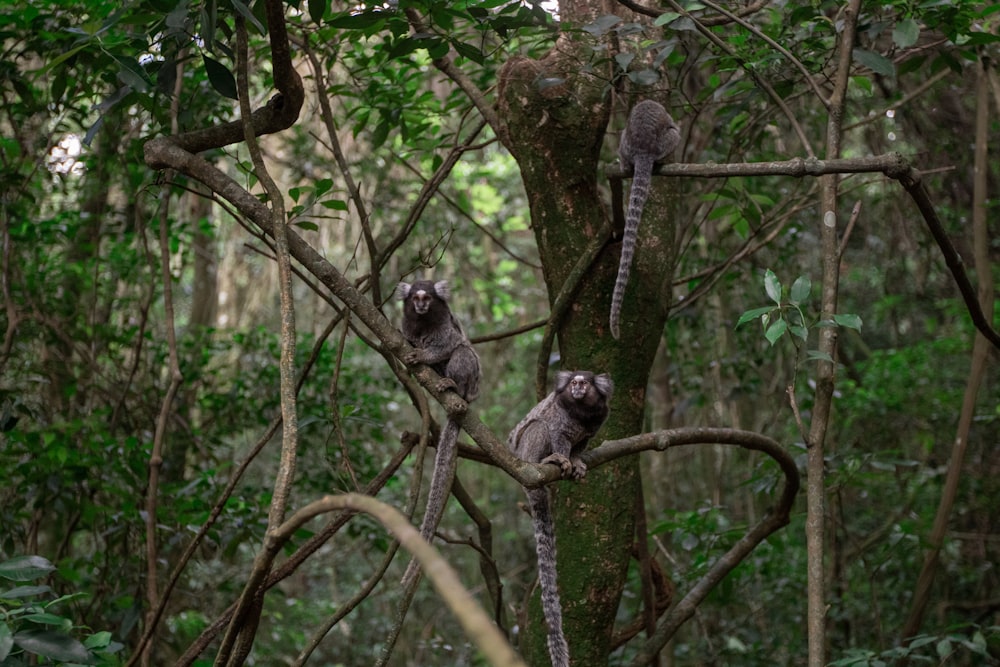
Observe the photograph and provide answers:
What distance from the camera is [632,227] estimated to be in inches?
137

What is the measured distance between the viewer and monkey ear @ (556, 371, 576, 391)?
336 centimetres

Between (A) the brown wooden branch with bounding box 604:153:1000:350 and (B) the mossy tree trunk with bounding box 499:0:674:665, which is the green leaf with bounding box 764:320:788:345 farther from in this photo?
(B) the mossy tree trunk with bounding box 499:0:674:665

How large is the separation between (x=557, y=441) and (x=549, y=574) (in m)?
0.55

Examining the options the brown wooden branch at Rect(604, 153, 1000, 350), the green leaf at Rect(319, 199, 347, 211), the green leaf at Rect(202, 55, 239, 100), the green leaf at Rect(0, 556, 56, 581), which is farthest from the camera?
the green leaf at Rect(319, 199, 347, 211)

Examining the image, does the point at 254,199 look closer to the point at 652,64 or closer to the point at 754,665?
the point at 652,64

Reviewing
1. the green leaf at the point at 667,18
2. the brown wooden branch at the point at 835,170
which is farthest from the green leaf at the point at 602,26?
the brown wooden branch at the point at 835,170

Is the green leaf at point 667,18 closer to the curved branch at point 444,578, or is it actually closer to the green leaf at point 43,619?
the curved branch at point 444,578

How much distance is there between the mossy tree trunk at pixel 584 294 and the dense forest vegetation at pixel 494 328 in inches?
0.6

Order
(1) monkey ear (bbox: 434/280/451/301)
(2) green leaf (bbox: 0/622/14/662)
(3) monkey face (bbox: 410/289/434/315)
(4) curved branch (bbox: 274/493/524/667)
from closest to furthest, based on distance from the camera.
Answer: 1. (4) curved branch (bbox: 274/493/524/667)
2. (2) green leaf (bbox: 0/622/14/662)
3. (3) monkey face (bbox: 410/289/434/315)
4. (1) monkey ear (bbox: 434/280/451/301)

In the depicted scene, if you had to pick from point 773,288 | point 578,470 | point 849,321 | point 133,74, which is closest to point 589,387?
point 578,470

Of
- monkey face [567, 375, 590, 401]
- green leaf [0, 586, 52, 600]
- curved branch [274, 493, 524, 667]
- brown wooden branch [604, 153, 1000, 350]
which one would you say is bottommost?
green leaf [0, 586, 52, 600]

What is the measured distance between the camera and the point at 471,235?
9.27 m

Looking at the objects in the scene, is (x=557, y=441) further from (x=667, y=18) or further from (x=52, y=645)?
(x=52, y=645)

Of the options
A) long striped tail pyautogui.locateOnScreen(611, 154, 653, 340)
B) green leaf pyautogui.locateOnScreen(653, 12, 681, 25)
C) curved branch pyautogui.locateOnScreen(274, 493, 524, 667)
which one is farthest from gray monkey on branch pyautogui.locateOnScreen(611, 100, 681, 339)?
curved branch pyautogui.locateOnScreen(274, 493, 524, 667)
